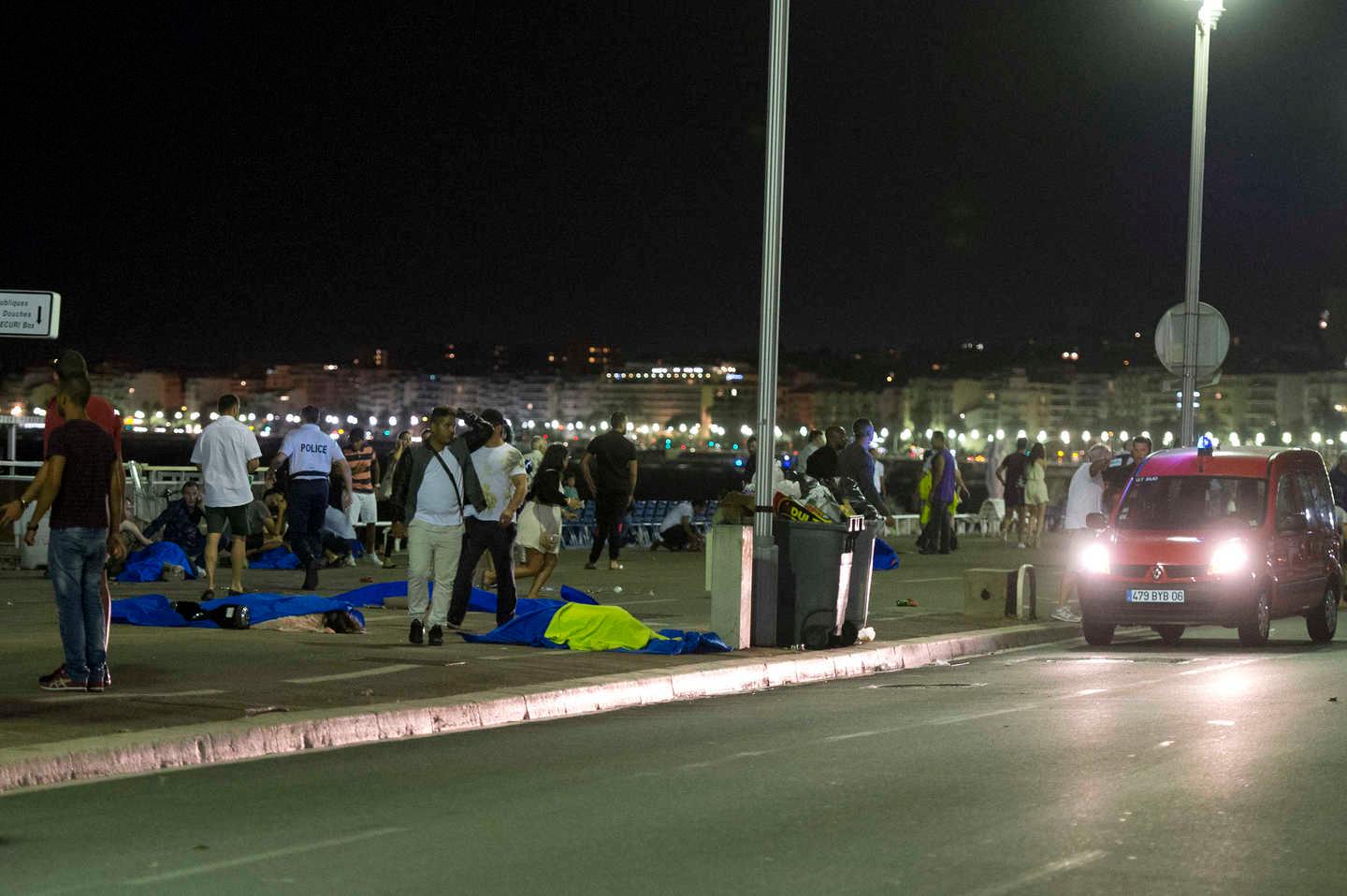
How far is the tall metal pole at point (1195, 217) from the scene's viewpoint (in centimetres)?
2438

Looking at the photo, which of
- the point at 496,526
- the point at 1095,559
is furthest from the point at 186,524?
the point at 1095,559

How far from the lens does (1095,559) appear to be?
18078mm

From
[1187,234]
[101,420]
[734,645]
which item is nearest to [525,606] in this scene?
[734,645]

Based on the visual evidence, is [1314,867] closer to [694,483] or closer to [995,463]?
[995,463]

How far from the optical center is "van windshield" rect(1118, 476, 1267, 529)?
1830 cm

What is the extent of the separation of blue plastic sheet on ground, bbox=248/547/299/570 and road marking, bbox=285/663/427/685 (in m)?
10.6

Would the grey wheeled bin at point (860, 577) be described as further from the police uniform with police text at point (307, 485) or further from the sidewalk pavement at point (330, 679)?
the police uniform with police text at point (307, 485)

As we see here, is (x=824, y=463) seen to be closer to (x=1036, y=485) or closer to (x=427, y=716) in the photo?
(x=427, y=716)

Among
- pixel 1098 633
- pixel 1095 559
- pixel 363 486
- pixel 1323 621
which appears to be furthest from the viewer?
pixel 363 486

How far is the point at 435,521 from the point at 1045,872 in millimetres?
8934

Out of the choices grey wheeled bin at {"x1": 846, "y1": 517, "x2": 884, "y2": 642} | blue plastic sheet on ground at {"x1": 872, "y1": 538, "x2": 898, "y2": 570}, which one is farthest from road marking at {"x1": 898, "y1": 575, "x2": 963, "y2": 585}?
grey wheeled bin at {"x1": 846, "y1": 517, "x2": 884, "y2": 642}

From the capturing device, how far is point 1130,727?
36.9ft

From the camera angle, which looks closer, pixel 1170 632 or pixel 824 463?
pixel 1170 632

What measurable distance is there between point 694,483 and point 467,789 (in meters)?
169
